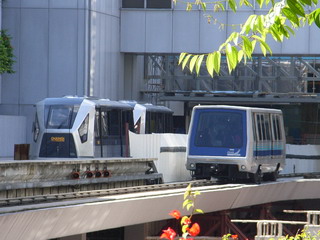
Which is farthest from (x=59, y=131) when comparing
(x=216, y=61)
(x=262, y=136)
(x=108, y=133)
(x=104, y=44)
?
(x=216, y=61)

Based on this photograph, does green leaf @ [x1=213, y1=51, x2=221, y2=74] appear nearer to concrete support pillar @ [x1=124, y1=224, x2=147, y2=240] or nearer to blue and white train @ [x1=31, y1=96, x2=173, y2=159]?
concrete support pillar @ [x1=124, y1=224, x2=147, y2=240]

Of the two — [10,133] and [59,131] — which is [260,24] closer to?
[59,131]

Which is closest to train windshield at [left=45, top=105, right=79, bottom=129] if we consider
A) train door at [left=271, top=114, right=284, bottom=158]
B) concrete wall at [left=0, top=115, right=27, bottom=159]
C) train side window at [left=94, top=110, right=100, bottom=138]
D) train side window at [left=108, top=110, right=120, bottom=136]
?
train side window at [left=94, top=110, right=100, bottom=138]

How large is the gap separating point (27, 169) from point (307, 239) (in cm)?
1023

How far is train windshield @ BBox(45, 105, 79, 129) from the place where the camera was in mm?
35719

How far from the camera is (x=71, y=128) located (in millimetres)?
35656

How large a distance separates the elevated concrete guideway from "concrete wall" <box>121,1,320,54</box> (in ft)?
47.6

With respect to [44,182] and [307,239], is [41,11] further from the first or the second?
[307,239]

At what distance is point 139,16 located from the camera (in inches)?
1838

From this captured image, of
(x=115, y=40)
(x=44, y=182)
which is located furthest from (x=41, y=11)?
(x=44, y=182)

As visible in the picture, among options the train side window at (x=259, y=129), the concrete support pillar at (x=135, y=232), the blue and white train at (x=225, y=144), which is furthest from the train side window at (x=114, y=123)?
the concrete support pillar at (x=135, y=232)

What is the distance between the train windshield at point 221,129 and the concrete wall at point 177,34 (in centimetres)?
1555

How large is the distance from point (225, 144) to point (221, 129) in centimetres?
45

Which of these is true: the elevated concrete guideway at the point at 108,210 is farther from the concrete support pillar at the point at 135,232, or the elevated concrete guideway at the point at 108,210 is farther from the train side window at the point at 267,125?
the concrete support pillar at the point at 135,232
